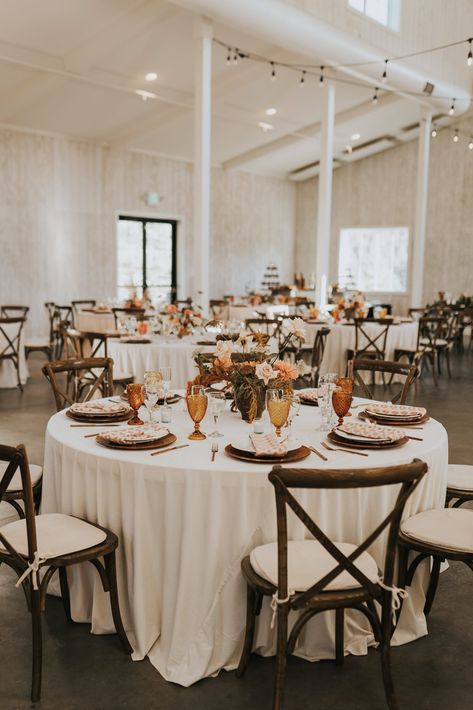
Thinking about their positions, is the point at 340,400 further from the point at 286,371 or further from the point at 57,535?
the point at 57,535

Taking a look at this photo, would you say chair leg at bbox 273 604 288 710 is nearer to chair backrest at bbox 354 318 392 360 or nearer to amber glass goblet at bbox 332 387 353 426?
amber glass goblet at bbox 332 387 353 426

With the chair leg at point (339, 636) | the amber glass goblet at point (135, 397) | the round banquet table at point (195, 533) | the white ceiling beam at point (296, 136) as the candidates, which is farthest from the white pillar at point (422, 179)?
the chair leg at point (339, 636)

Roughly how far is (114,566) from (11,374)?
20.2ft

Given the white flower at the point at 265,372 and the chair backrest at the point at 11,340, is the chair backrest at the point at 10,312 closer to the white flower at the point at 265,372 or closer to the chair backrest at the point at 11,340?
the chair backrest at the point at 11,340

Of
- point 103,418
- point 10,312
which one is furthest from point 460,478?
point 10,312

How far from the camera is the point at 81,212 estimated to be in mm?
13438

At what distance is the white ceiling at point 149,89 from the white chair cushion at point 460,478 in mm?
7506

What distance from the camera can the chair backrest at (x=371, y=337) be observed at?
8172 mm

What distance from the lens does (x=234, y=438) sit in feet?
9.47

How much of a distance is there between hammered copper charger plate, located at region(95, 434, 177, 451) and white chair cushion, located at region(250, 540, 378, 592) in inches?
22.2

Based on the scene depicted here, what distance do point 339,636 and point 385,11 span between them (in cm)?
1167

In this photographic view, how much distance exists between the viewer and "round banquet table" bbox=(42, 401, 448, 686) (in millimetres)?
2443

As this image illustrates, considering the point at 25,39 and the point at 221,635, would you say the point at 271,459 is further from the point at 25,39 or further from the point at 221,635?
the point at 25,39

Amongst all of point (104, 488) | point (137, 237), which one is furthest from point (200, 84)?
point (104, 488)
